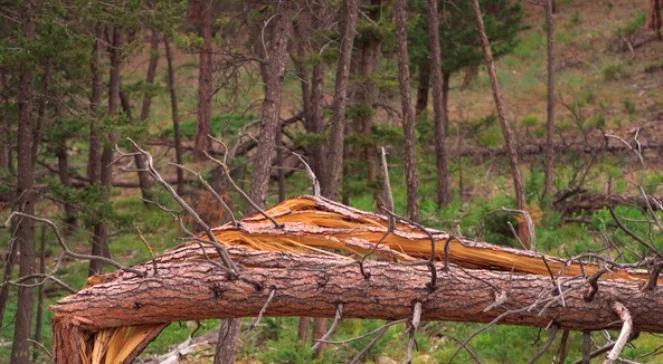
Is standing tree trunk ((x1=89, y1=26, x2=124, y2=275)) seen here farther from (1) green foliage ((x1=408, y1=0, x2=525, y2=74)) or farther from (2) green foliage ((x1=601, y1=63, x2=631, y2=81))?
(2) green foliage ((x1=601, y1=63, x2=631, y2=81))

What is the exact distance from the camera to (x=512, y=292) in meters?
6.82

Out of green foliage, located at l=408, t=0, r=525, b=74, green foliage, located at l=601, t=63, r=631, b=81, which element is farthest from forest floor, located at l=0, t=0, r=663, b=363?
green foliage, located at l=408, t=0, r=525, b=74

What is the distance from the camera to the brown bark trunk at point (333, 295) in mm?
6691

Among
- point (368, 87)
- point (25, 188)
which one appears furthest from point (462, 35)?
point (25, 188)

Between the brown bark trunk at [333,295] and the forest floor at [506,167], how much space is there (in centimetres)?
170

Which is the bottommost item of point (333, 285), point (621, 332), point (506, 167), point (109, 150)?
point (506, 167)

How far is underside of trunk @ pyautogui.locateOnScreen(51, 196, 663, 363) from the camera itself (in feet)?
22.1

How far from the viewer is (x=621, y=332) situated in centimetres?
618

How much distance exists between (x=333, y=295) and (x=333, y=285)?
0.06 m

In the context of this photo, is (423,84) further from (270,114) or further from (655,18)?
(270,114)

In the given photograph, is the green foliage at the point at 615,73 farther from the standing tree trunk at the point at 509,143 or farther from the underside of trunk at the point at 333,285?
the underside of trunk at the point at 333,285

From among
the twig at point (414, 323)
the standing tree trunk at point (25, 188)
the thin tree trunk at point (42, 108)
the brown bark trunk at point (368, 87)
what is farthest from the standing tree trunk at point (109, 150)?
the twig at point (414, 323)

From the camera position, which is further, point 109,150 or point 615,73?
point 615,73

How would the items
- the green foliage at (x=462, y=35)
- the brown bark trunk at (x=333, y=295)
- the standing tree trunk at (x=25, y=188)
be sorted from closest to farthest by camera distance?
the brown bark trunk at (x=333, y=295) < the standing tree trunk at (x=25, y=188) < the green foliage at (x=462, y=35)
